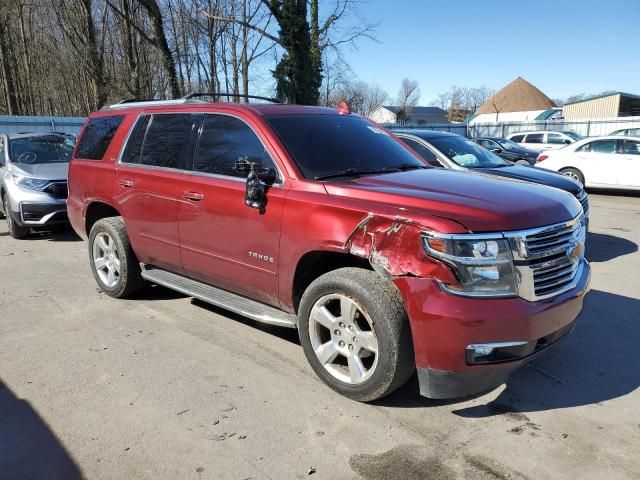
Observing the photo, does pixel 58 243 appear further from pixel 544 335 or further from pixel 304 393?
pixel 544 335

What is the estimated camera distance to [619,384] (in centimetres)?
360

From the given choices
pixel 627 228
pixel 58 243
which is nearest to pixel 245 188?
pixel 58 243

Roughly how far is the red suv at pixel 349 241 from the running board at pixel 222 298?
0.02 metres

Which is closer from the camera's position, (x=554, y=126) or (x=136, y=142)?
(x=136, y=142)

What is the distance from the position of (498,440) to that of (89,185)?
463 centimetres

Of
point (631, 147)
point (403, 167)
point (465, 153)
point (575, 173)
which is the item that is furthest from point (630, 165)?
point (403, 167)

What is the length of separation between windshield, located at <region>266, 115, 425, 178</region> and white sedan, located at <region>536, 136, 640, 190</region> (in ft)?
32.4

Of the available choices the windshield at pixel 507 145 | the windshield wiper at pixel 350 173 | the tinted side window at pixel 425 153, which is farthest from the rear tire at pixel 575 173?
the windshield wiper at pixel 350 173

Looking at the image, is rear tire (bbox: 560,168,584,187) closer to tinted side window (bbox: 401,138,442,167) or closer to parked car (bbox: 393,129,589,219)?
parked car (bbox: 393,129,589,219)

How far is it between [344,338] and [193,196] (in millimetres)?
1804

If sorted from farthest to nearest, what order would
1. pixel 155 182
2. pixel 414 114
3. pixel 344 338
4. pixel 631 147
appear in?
pixel 414 114 < pixel 631 147 < pixel 155 182 < pixel 344 338

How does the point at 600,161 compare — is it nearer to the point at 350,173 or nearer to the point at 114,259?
the point at 350,173

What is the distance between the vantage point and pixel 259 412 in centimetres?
325

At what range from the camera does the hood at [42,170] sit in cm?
846
